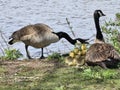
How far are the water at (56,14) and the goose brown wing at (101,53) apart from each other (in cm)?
429

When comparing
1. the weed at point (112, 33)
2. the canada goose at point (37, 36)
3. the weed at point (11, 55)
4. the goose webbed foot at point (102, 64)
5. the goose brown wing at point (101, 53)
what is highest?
the goose brown wing at point (101, 53)

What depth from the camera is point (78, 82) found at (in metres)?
7.44

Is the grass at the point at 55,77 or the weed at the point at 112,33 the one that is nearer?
the grass at the point at 55,77

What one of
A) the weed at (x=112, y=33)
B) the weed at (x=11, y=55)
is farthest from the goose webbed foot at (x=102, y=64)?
the weed at (x=112, y=33)

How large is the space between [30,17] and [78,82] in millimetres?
12192

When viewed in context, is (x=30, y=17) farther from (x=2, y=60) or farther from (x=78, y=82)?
(x=78, y=82)

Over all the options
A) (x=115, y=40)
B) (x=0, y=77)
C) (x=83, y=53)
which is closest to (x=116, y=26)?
(x=115, y=40)

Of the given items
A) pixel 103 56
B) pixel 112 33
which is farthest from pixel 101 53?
pixel 112 33

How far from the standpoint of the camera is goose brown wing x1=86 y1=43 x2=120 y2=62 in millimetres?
8250

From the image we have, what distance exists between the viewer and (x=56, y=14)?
19734 mm

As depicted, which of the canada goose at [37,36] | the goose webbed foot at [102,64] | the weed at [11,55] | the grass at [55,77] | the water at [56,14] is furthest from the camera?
the water at [56,14]

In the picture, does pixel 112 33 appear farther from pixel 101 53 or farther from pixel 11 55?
pixel 101 53

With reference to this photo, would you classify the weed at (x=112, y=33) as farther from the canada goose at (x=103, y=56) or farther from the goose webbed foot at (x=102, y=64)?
the goose webbed foot at (x=102, y=64)

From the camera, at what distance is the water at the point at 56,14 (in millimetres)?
16136
